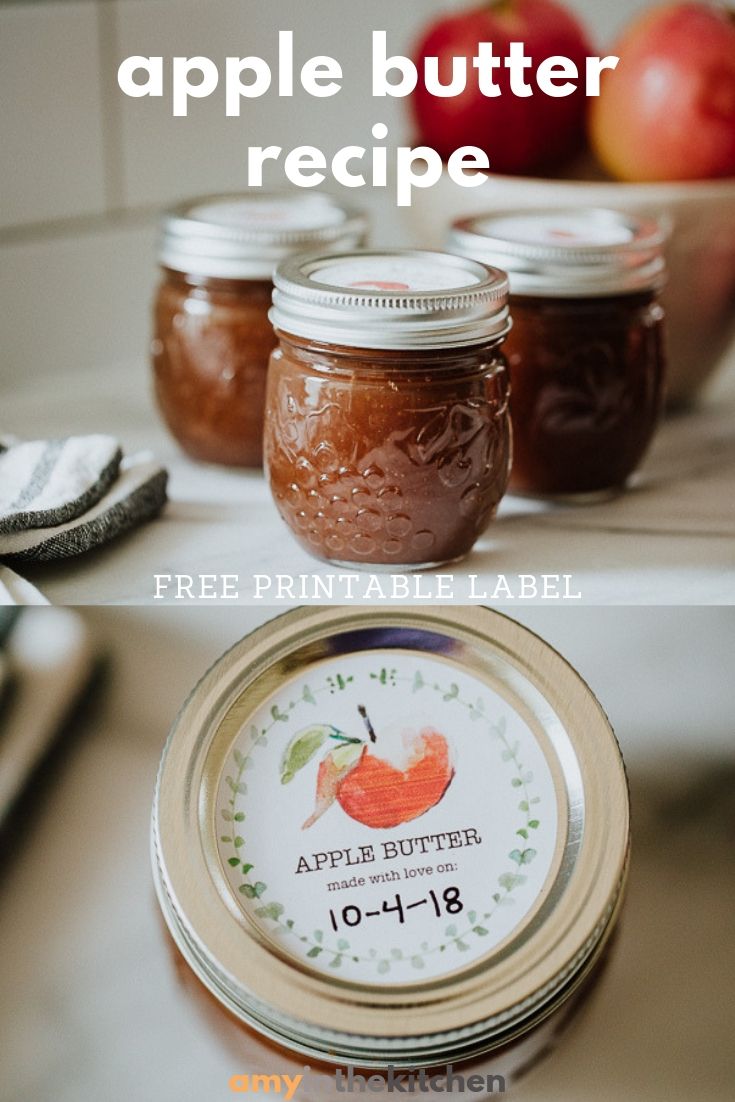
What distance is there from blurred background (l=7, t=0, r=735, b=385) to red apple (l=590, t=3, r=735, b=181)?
0.73ft

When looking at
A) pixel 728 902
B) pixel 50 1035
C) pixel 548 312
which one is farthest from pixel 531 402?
pixel 50 1035

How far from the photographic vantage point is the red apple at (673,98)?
74cm

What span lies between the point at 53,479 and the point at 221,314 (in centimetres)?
14

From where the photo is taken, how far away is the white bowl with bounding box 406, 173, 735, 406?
0.76 metres

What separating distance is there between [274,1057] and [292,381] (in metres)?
0.31

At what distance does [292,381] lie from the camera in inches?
22.8

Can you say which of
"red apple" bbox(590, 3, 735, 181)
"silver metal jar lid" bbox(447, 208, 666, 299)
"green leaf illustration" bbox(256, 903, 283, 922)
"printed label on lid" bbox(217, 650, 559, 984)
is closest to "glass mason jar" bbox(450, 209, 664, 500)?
"silver metal jar lid" bbox(447, 208, 666, 299)

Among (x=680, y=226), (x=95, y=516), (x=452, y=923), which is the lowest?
(x=452, y=923)

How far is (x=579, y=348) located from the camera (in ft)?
2.13

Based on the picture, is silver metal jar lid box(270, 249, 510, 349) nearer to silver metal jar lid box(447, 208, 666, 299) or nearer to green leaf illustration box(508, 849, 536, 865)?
silver metal jar lid box(447, 208, 666, 299)

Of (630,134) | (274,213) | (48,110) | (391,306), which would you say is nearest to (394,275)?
(391,306)

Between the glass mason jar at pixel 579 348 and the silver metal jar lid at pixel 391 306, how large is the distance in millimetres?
61

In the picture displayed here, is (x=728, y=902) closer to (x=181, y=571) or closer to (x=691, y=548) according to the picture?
(x=691, y=548)

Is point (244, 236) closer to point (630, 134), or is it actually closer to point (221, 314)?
point (221, 314)
